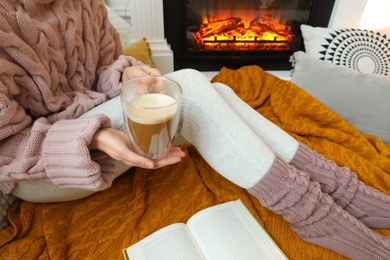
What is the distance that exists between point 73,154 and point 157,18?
116 centimetres

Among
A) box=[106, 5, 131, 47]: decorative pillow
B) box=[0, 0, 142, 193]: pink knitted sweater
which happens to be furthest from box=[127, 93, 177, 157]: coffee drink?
box=[106, 5, 131, 47]: decorative pillow

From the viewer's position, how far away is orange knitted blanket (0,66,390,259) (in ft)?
2.38

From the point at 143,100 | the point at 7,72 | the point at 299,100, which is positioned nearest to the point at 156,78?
the point at 143,100

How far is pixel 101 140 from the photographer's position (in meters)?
0.57

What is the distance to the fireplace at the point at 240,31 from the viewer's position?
1.64 m

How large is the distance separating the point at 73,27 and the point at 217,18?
1.13 metres

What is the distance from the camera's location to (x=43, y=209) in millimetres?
791

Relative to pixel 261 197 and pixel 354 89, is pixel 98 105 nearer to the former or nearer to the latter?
pixel 261 197

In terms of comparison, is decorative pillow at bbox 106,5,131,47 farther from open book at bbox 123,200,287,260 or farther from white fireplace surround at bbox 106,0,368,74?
open book at bbox 123,200,287,260

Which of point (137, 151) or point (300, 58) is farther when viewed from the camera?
point (300, 58)

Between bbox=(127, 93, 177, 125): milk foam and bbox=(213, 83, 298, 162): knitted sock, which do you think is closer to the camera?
bbox=(127, 93, 177, 125): milk foam

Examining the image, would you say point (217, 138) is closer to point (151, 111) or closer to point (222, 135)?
point (222, 135)

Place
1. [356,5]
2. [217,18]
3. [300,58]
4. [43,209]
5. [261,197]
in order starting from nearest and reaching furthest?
[261,197] < [43,209] < [300,58] < [356,5] < [217,18]

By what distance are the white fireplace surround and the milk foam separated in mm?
1150
